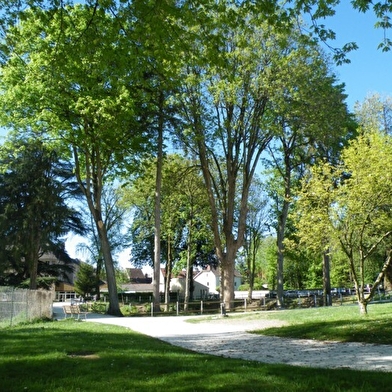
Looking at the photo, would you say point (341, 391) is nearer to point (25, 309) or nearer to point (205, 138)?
point (25, 309)

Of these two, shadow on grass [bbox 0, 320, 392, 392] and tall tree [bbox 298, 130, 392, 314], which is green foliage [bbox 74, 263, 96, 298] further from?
shadow on grass [bbox 0, 320, 392, 392]

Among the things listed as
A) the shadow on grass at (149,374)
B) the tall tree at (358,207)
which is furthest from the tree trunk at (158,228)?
the shadow on grass at (149,374)

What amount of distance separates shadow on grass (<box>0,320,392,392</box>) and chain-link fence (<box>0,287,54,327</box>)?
8.69 metres

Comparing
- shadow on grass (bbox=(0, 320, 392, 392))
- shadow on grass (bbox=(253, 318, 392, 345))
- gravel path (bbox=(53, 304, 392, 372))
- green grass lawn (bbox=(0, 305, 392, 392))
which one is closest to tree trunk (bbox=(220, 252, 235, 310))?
shadow on grass (bbox=(253, 318, 392, 345))

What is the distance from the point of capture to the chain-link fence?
721 inches

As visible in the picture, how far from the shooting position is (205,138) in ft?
104

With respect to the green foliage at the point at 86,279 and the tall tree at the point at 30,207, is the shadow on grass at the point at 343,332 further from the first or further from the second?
the green foliage at the point at 86,279

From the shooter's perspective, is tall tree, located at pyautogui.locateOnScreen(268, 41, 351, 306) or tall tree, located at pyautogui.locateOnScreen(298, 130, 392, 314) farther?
tall tree, located at pyautogui.locateOnScreen(268, 41, 351, 306)

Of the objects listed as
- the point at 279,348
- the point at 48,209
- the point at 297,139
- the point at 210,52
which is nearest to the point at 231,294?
the point at 297,139

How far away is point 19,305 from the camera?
1920 cm

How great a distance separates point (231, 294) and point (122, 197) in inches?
911

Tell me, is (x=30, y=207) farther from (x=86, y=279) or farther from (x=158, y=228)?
(x=86, y=279)

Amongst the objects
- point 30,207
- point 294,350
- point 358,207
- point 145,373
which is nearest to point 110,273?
point 30,207

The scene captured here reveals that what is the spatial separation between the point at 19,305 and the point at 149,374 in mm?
13819
